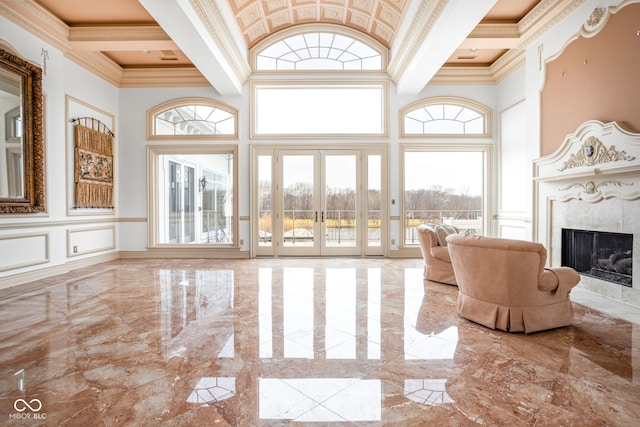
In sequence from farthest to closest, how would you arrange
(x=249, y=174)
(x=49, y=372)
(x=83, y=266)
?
1. (x=249, y=174)
2. (x=83, y=266)
3. (x=49, y=372)

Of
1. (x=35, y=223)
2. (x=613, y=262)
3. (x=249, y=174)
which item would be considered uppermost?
(x=249, y=174)

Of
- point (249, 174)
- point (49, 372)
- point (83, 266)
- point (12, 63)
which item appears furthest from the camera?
point (249, 174)

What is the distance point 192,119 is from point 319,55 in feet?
9.99

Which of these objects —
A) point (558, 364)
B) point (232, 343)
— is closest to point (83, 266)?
point (232, 343)

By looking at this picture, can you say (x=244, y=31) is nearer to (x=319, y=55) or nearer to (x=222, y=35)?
(x=222, y=35)

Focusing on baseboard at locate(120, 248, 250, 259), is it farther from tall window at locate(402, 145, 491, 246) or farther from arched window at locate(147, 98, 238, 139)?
tall window at locate(402, 145, 491, 246)

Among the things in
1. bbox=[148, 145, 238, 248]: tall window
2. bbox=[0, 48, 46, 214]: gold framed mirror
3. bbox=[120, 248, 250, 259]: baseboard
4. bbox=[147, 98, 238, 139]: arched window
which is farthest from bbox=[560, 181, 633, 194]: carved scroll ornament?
bbox=[0, 48, 46, 214]: gold framed mirror

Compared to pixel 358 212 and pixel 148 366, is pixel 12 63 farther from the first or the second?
pixel 358 212

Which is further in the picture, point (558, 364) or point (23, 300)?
point (23, 300)

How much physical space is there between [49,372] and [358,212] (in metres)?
5.47

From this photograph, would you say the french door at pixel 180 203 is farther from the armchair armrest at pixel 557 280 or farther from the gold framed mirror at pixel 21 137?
the armchair armrest at pixel 557 280

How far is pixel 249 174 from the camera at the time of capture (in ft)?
22.2

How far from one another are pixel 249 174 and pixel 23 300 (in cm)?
405

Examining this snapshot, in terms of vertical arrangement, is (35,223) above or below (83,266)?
above
